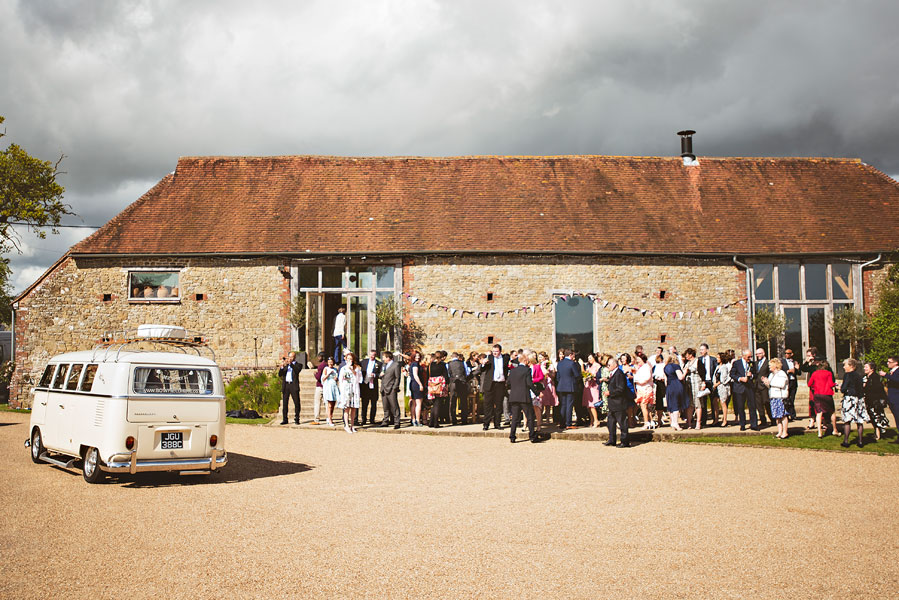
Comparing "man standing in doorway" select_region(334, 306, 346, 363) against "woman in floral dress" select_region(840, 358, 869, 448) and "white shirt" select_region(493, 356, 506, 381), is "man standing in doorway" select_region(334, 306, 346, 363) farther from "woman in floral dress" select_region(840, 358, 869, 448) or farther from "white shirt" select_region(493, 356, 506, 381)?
"woman in floral dress" select_region(840, 358, 869, 448)

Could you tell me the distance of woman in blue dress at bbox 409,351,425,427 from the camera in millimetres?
14234

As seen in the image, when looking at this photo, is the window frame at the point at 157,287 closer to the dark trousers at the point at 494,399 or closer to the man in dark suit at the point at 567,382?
the dark trousers at the point at 494,399

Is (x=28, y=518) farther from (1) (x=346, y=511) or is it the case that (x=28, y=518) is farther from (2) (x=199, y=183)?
(2) (x=199, y=183)

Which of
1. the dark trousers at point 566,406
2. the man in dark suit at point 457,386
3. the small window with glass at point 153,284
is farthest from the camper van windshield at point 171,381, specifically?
the small window with glass at point 153,284

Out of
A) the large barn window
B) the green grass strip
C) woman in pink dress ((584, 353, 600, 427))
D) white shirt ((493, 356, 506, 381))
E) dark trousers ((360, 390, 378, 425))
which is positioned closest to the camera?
the green grass strip

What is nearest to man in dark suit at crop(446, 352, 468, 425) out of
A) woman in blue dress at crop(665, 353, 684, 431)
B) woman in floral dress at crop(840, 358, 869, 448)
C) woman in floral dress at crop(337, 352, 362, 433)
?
woman in floral dress at crop(337, 352, 362, 433)

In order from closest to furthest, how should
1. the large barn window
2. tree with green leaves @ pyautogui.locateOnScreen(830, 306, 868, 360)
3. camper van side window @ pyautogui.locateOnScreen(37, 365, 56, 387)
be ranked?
1. camper van side window @ pyautogui.locateOnScreen(37, 365, 56, 387)
2. tree with green leaves @ pyautogui.locateOnScreen(830, 306, 868, 360)
3. the large barn window

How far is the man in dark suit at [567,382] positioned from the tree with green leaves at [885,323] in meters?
10.0

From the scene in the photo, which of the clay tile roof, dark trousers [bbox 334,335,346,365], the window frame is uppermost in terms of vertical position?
the clay tile roof

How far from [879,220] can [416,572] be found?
21.2 m

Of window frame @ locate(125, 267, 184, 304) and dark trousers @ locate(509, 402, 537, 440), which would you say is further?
window frame @ locate(125, 267, 184, 304)

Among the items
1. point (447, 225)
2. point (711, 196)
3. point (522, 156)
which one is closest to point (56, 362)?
point (447, 225)

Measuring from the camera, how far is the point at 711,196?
72.2 feet

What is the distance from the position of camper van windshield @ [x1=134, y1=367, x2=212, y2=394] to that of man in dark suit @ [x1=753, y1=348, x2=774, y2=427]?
10.3 metres
